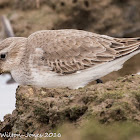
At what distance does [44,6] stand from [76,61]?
6.54 m

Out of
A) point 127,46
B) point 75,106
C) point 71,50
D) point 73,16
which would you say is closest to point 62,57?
point 71,50

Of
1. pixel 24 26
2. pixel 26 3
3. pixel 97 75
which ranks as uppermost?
pixel 26 3

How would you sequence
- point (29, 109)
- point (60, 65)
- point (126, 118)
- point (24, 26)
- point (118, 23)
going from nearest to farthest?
point (126, 118), point (29, 109), point (60, 65), point (24, 26), point (118, 23)

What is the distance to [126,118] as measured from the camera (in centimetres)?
443

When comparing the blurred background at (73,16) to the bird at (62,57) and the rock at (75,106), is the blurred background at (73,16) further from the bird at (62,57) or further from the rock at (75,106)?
the rock at (75,106)

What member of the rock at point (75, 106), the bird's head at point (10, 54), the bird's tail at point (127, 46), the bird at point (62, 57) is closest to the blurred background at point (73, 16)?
the bird's head at point (10, 54)

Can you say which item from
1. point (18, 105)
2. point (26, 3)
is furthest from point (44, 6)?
point (18, 105)

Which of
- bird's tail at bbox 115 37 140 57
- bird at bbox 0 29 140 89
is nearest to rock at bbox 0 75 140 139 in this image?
bird at bbox 0 29 140 89

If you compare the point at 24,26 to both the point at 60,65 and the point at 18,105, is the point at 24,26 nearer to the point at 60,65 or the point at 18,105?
the point at 60,65

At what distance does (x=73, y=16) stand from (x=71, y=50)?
617 centimetres

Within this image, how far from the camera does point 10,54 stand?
6.88m

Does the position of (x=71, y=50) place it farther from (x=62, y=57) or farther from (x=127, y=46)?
(x=127, y=46)

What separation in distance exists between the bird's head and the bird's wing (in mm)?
214

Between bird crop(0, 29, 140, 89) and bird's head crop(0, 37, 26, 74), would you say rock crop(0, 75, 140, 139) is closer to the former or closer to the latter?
bird crop(0, 29, 140, 89)
